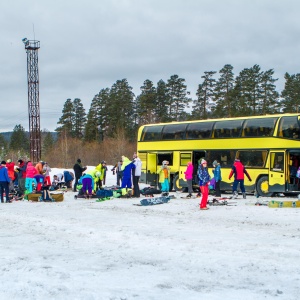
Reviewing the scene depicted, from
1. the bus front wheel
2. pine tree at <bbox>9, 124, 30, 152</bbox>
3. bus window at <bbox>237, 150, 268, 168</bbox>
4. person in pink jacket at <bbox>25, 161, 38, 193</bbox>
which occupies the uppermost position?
pine tree at <bbox>9, 124, 30, 152</bbox>

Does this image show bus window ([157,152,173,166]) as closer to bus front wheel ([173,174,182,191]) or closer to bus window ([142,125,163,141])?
bus front wheel ([173,174,182,191])

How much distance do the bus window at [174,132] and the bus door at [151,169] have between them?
55.8 inches

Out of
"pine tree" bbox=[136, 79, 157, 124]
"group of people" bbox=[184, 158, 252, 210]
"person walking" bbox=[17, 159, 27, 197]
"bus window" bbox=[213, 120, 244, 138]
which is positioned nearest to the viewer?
"group of people" bbox=[184, 158, 252, 210]

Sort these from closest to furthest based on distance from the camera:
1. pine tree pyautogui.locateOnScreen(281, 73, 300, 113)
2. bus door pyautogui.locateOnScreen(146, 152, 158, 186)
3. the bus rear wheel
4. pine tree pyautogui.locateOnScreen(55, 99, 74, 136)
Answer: the bus rear wheel < bus door pyautogui.locateOnScreen(146, 152, 158, 186) < pine tree pyautogui.locateOnScreen(281, 73, 300, 113) < pine tree pyautogui.locateOnScreen(55, 99, 74, 136)

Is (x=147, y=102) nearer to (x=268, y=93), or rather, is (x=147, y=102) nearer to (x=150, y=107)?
(x=150, y=107)

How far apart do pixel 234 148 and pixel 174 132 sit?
4408 millimetres

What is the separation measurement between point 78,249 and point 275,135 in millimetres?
15405

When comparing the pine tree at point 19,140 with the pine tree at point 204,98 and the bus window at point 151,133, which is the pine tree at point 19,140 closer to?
the pine tree at point 204,98

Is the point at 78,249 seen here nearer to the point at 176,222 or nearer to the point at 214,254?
the point at 214,254

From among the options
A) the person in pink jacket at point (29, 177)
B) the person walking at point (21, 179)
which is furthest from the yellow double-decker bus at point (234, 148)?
the person in pink jacket at point (29, 177)

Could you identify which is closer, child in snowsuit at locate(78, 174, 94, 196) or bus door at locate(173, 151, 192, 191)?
child in snowsuit at locate(78, 174, 94, 196)

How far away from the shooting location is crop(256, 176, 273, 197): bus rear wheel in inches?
930

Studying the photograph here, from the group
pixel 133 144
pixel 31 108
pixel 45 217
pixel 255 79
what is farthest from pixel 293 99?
pixel 45 217

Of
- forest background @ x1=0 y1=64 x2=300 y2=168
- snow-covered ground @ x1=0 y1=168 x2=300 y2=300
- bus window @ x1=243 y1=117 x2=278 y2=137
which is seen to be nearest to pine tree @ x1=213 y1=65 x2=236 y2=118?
forest background @ x1=0 y1=64 x2=300 y2=168
